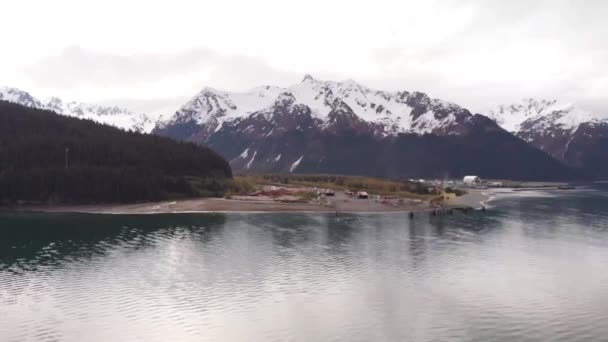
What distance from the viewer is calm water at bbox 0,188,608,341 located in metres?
→ 53.8

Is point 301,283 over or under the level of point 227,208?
under

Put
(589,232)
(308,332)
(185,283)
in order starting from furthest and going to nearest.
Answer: (589,232)
(185,283)
(308,332)

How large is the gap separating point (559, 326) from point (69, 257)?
70.8 m

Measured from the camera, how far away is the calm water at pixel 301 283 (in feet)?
176

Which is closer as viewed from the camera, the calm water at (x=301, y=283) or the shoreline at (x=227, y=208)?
the calm water at (x=301, y=283)

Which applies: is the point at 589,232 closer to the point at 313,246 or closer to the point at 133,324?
the point at 313,246

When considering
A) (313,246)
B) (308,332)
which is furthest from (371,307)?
(313,246)

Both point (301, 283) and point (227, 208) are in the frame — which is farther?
point (227, 208)

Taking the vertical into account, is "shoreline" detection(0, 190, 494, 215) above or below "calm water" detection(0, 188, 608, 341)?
above

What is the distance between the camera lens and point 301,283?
71.2 meters

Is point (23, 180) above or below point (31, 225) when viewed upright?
above

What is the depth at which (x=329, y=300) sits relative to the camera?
63688 mm

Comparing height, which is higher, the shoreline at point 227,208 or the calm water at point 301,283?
the shoreline at point 227,208

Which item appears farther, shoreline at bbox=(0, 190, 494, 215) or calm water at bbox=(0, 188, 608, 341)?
shoreline at bbox=(0, 190, 494, 215)
